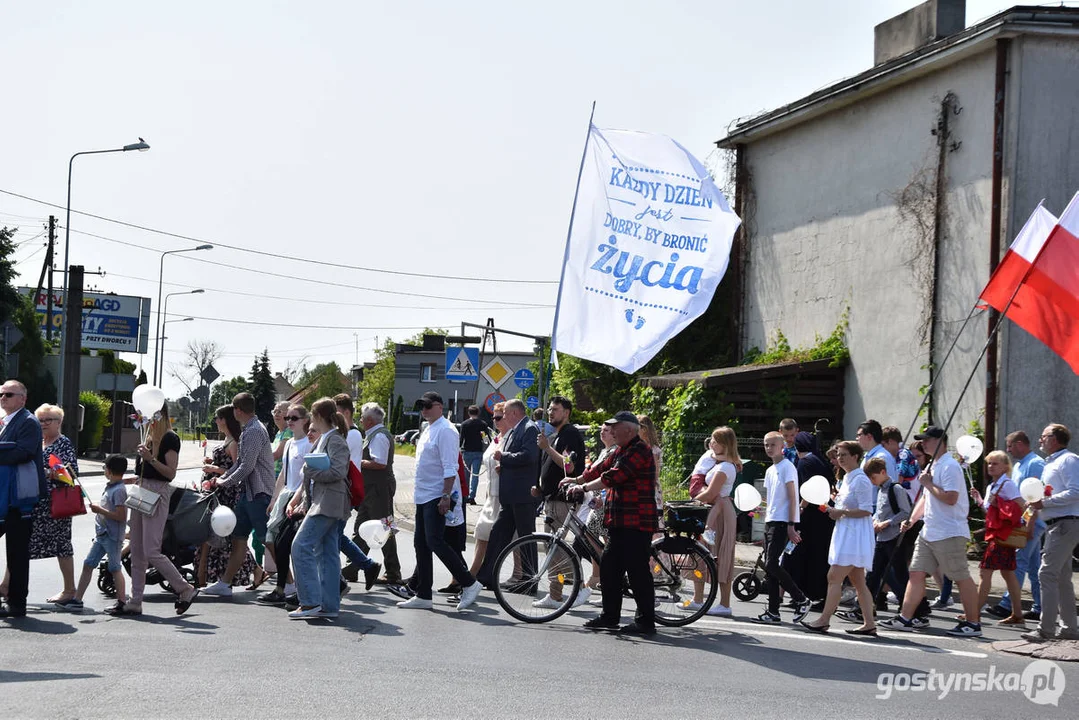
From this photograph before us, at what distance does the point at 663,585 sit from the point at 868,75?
12721 mm

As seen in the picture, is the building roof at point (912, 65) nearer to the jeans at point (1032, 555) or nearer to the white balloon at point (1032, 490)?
the jeans at point (1032, 555)

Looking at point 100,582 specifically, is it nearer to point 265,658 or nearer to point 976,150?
point 265,658

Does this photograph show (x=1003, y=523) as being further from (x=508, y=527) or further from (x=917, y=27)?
(x=917, y=27)

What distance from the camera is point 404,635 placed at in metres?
9.02

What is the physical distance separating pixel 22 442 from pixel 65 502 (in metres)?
0.72

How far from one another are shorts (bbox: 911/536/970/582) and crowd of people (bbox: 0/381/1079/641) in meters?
0.02

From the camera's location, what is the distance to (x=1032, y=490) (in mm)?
10203

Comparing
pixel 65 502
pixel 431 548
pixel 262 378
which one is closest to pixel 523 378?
pixel 431 548

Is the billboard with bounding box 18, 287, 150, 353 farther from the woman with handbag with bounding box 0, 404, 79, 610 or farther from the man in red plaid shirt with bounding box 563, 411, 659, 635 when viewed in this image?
the man in red plaid shirt with bounding box 563, 411, 659, 635

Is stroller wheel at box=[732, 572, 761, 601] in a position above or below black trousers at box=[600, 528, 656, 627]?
below

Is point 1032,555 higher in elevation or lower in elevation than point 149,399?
lower

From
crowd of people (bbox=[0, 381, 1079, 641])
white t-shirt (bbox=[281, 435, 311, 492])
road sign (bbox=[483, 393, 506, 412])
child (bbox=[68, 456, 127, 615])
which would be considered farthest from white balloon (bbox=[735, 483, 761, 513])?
road sign (bbox=[483, 393, 506, 412])

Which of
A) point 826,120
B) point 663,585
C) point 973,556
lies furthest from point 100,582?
point 826,120

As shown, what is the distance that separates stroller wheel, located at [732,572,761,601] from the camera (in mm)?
12023
